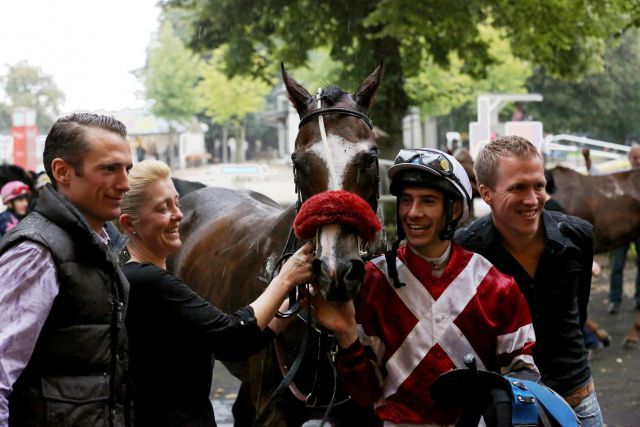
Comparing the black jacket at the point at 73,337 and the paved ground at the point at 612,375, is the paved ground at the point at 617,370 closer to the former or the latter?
the paved ground at the point at 612,375

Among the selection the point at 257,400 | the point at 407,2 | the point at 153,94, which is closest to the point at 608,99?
the point at 153,94

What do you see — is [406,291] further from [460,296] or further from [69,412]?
[69,412]

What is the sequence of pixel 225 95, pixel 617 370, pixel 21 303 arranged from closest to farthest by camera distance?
pixel 21 303
pixel 617 370
pixel 225 95

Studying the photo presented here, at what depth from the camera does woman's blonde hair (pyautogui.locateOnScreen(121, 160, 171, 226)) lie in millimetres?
3072

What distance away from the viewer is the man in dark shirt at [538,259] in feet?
10.7

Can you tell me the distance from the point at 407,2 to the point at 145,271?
11224 mm

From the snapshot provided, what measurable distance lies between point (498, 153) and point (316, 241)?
88 cm

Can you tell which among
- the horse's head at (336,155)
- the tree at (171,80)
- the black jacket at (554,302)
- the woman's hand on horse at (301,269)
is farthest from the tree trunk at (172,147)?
the woman's hand on horse at (301,269)

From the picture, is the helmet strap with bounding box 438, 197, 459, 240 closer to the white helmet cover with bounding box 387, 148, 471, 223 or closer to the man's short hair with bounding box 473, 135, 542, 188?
the white helmet cover with bounding box 387, 148, 471, 223

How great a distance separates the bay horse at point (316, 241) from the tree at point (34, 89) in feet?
259

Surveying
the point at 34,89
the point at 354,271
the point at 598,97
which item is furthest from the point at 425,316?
the point at 34,89

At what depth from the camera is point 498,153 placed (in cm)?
332

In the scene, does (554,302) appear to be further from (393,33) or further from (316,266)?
(393,33)

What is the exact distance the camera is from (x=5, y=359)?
7.70 ft
